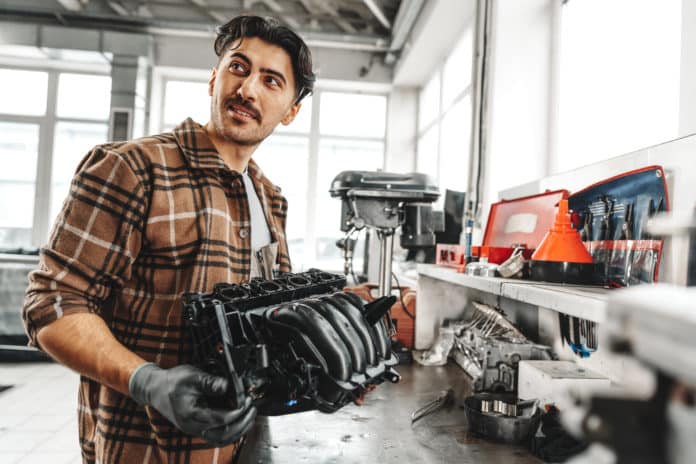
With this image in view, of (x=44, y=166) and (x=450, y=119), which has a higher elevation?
(x=450, y=119)

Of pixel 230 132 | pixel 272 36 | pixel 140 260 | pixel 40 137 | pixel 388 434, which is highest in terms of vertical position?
pixel 40 137

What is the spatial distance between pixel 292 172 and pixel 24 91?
360cm

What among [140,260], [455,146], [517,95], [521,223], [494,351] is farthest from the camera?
[455,146]

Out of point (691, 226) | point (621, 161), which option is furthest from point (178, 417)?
Result: point (621, 161)

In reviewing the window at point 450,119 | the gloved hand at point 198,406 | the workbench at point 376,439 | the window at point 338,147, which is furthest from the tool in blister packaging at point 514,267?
the window at point 338,147

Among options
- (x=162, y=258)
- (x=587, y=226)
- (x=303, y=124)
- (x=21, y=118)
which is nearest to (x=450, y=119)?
(x=303, y=124)

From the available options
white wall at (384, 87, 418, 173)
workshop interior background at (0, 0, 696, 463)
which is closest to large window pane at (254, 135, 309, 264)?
workshop interior background at (0, 0, 696, 463)

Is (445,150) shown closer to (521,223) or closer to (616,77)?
(616,77)

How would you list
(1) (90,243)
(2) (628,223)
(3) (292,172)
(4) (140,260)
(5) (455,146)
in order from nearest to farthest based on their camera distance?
1. (1) (90,243)
2. (4) (140,260)
3. (2) (628,223)
4. (5) (455,146)
5. (3) (292,172)

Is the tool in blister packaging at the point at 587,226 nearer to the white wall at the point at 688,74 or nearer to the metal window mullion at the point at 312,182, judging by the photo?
the white wall at the point at 688,74

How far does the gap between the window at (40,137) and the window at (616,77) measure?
5.79 metres

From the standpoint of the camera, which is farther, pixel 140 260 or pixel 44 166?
pixel 44 166

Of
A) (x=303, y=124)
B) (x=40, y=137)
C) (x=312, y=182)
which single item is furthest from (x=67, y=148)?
(x=312, y=182)

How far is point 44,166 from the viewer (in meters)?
6.13
